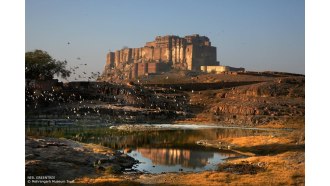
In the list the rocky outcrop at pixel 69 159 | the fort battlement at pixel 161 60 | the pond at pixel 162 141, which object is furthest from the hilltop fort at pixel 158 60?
the rocky outcrop at pixel 69 159

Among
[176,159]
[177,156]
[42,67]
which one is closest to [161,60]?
[42,67]

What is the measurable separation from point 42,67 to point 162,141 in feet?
30.6

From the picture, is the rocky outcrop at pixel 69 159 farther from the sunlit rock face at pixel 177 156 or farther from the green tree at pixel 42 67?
the green tree at pixel 42 67

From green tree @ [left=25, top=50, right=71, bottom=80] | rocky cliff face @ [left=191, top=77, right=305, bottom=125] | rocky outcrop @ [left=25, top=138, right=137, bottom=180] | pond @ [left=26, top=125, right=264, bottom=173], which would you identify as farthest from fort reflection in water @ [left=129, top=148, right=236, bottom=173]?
green tree @ [left=25, top=50, right=71, bottom=80]

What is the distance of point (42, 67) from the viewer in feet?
73.0

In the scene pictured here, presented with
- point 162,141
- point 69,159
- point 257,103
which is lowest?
point 69,159

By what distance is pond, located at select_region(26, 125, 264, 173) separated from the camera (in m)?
13.1

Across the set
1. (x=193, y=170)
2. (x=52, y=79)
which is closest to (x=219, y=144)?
(x=193, y=170)

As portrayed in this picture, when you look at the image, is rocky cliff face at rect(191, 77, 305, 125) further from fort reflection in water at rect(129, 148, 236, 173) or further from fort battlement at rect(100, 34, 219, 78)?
fort reflection in water at rect(129, 148, 236, 173)

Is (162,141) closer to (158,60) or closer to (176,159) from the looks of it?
(176,159)

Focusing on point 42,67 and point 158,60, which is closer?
point 42,67

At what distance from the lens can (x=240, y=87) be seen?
2433 centimetres

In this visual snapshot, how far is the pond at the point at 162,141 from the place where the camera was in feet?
43.0

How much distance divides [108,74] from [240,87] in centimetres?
756
